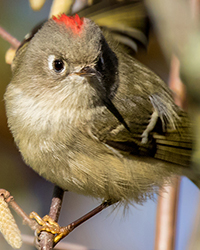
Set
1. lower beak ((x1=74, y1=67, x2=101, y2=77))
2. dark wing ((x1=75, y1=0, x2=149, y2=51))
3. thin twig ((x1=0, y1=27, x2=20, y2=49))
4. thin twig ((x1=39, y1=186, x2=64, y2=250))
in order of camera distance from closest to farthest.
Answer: lower beak ((x1=74, y1=67, x2=101, y2=77))
thin twig ((x1=39, y1=186, x2=64, y2=250))
dark wing ((x1=75, y1=0, x2=149, y2=51))
thin twig ((x1=0, y1=27, x2=20, y2=49))

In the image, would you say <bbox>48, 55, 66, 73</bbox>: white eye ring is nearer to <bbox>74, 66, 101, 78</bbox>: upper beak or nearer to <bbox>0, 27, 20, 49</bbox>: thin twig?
<bbox>74, 66, 101, 78</bbox>: upper beak

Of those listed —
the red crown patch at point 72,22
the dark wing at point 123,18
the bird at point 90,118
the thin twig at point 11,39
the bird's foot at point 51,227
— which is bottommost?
the bird's foot at point 51,227

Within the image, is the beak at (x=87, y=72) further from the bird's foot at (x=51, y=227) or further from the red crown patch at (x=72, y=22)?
the bird's foot at (x=51, y=227)

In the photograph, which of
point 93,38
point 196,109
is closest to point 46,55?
point 93,38

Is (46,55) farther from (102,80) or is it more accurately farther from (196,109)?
(196,109)

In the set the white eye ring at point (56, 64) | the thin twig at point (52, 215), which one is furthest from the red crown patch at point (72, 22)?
the thin twig at point (52, 215)

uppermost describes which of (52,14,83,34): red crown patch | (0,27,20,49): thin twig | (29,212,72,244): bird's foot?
(0,27,20,49): thin twig

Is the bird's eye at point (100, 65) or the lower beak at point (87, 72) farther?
the bird's eye at point (100, 65)

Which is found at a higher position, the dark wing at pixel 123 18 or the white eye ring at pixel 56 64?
the dark wing at pixel 123 18

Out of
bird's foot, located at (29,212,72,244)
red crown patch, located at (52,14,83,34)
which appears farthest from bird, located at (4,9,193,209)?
bird's foot, located at (29,212,72,244)
